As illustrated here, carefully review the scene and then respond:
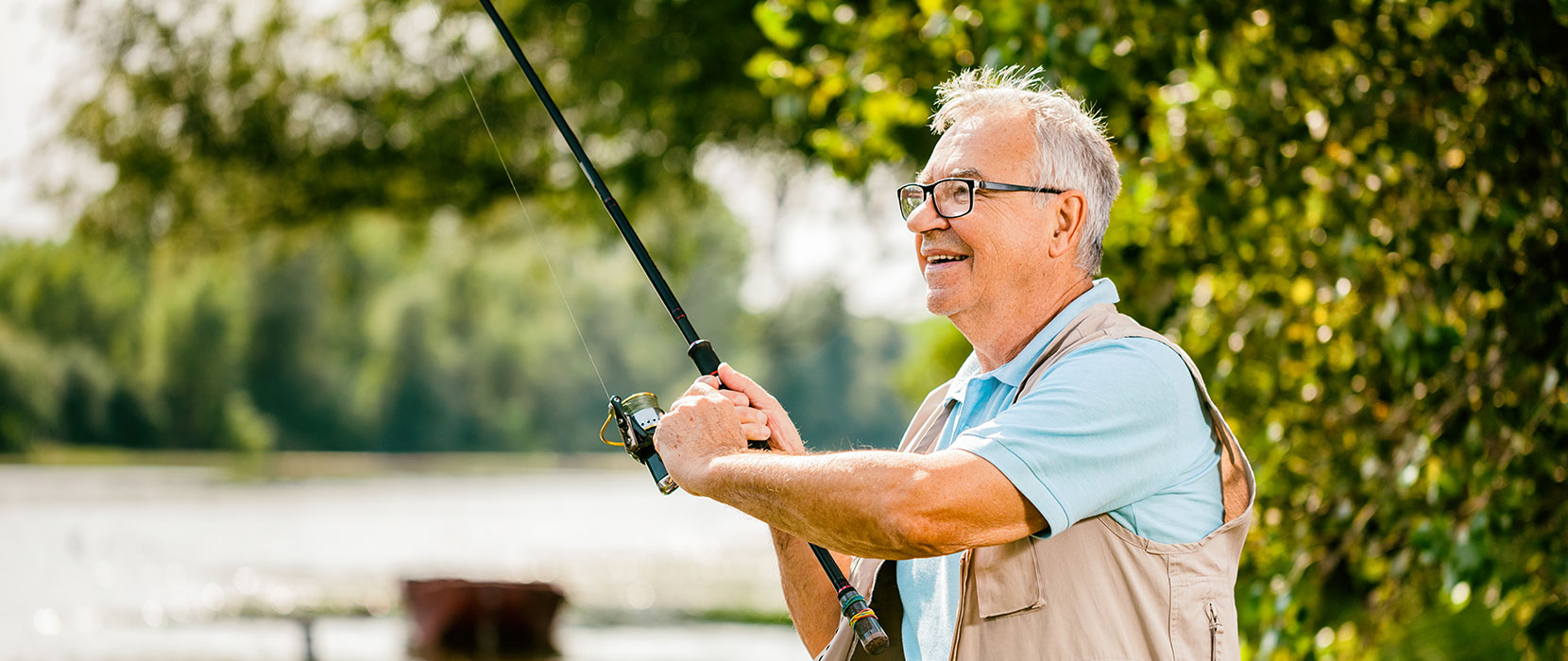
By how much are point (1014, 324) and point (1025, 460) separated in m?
0.37

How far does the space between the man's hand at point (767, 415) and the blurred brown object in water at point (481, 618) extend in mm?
10269

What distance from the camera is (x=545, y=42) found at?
885 centimetres

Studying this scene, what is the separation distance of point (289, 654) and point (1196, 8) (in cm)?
1068

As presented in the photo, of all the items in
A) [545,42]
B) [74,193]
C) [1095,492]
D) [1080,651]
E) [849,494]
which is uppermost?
[74,193]

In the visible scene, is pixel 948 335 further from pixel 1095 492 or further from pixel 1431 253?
pixel 1095 492

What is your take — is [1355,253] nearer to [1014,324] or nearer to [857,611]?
[1014,324]

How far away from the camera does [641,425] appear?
2389mm

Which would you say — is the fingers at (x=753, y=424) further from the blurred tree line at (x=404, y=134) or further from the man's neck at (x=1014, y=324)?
the blurred tree line at (x=404, y=134)

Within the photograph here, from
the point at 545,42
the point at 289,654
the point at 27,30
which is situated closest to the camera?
the point at 545,42

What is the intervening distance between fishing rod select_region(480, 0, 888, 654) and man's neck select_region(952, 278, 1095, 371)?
36 centimetres

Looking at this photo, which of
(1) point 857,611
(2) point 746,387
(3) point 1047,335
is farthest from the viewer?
(2) point 746,387

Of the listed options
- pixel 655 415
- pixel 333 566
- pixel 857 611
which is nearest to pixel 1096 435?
pixel 857 611

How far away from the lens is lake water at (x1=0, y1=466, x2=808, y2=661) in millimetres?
12836

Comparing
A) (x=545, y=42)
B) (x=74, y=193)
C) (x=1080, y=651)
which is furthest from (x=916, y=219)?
(x=74, y=193)
